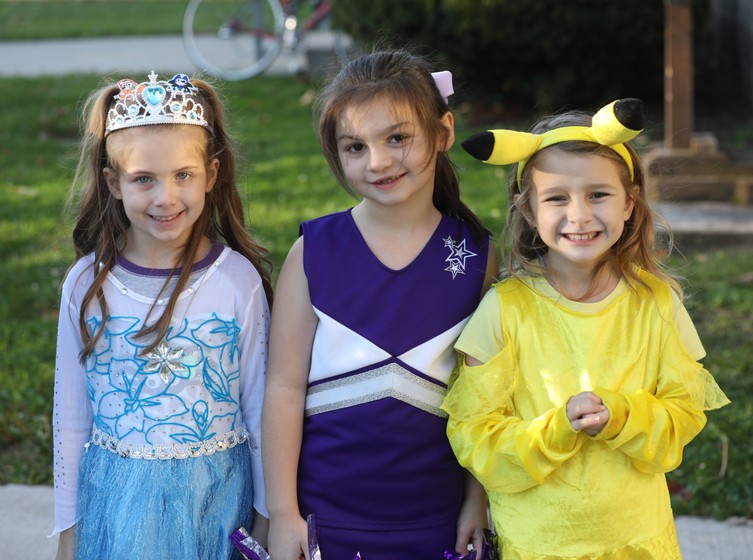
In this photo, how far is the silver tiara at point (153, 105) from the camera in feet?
7.90

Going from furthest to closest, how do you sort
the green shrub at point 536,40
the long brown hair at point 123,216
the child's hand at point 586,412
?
1. the green shrub at point 536,40
2. the long brown hair at point 123,216
3. the child's hand at point 586,412

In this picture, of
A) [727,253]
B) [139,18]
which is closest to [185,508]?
[727,253]

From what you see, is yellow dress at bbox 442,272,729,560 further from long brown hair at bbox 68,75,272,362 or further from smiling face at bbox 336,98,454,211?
long brown hair at bbox 68,75,272,362

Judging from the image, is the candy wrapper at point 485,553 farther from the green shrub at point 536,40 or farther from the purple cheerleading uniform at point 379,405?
the green shrub at point 536,40

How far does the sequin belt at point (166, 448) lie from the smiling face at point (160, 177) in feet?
1.59

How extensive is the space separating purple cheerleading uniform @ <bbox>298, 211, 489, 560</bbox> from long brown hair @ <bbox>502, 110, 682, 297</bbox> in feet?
0.61

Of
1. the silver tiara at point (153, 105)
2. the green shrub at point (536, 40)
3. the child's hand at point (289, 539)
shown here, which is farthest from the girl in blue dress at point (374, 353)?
the green shrub at point (536, 40)

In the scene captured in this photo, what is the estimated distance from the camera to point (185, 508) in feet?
7.93

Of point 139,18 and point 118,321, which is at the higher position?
point 139,18

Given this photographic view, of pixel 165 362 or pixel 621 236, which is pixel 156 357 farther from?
pixel 621 236

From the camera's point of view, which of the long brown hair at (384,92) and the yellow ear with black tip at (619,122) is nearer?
the yellow ear with black tip at (619,122)

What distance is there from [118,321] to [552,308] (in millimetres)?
1007

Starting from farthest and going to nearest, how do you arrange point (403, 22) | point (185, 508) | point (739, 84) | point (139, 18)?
point (139, 18) < point (739, 84) < point (403, 22) < point (185, 508)

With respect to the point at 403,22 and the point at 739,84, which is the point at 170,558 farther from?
the point at 739,84
